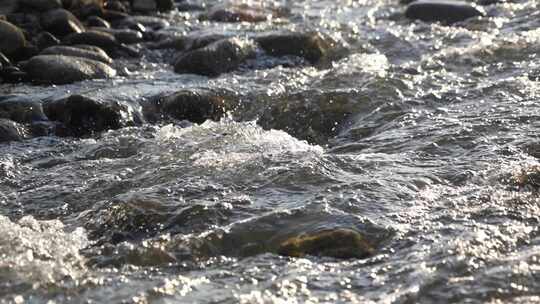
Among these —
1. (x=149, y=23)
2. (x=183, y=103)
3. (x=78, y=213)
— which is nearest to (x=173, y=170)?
(x=78, y=213)

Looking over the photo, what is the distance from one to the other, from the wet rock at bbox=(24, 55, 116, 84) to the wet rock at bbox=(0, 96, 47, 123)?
2.09ft

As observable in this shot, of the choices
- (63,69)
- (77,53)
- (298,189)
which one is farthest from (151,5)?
(298,189)

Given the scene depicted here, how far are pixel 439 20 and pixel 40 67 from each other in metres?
4.75

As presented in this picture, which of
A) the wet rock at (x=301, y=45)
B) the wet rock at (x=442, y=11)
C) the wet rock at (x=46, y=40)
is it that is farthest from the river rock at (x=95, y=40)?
the wet rock at (x=442, y=11)

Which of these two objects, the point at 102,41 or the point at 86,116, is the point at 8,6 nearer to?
the point at 102,41

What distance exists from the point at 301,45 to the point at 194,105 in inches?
75.6

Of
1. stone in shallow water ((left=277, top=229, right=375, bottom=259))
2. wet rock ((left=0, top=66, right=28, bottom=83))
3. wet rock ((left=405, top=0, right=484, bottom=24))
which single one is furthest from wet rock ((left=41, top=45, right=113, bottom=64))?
stone in shallow water ((left=277, top=229, right=375, bottom=259))

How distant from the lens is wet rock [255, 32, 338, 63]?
8227mm

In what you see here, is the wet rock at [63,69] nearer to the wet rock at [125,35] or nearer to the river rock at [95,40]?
the river rock at [95,40]

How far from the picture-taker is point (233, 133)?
5.97m

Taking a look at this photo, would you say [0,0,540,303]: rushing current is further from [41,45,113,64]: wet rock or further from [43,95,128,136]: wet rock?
[41,45,113,64]: wet rock

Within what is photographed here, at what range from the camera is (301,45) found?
8.33m

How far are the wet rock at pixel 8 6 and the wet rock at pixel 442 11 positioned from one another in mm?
4842

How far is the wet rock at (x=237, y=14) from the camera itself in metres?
10.1
